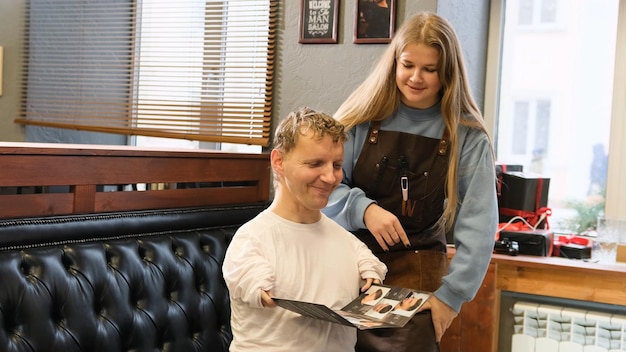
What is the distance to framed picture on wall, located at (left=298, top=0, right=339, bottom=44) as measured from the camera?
330cm

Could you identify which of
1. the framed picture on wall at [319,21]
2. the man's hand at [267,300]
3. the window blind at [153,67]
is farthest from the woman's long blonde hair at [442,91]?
the window blind at [153,67]

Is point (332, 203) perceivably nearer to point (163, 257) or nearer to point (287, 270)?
point (287, 270)

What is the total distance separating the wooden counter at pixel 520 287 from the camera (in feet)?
10.0

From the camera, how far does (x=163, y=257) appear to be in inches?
97.5

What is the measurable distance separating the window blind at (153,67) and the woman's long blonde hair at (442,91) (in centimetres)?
127

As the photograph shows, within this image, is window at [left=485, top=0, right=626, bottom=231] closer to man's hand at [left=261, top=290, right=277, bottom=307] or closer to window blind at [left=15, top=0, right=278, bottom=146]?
window blind at [left=15, top=0, right=278, bottom=146]

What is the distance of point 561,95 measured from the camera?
3.71 metres

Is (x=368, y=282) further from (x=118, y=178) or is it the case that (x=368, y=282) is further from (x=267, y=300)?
(x=118, y=178)

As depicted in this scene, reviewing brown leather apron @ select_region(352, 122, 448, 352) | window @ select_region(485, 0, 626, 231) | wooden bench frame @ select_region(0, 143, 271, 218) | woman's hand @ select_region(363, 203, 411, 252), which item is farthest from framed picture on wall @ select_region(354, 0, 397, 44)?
woman's hand @ select_region(363, 203, 411, 252)

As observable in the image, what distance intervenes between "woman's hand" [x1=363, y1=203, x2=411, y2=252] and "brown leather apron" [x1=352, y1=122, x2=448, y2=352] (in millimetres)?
134

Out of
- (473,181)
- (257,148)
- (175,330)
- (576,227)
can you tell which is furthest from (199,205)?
(576,227)

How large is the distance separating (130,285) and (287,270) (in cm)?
75

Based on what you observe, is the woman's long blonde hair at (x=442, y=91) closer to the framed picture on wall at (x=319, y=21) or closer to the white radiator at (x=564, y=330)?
the framed picture on wall at (x=319, y=21)

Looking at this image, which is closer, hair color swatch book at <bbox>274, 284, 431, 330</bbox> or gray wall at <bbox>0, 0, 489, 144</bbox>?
hair color swatch book at <bbox>274, 284, 431, 330</bbox>
